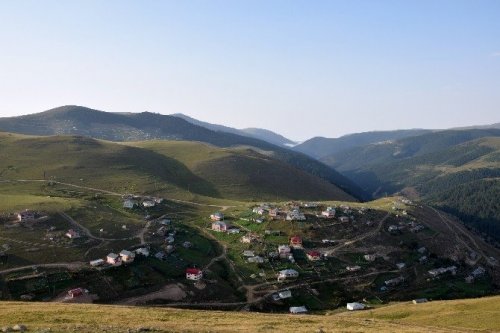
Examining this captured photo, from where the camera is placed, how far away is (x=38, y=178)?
182875 mm

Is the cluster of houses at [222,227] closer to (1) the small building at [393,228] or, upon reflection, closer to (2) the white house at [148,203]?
(2) the white house at [148,203]

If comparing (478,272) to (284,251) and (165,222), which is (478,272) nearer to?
(284,251)

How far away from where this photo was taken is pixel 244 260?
12456cm

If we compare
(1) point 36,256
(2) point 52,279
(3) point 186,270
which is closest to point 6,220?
(1) point 36,256

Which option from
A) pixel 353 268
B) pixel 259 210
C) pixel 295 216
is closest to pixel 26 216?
pixel 259 210

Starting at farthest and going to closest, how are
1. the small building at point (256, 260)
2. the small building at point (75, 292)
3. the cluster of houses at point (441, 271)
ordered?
1. the cluster of houses at point (441, 271)
2. the small building at point (256, 260)
3. the small building at point (75, 292)

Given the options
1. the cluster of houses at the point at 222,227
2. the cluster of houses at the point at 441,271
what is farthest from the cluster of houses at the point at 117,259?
the cluster of houses at the point at 441,271

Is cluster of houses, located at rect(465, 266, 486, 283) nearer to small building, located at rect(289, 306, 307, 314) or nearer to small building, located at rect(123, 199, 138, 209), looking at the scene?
small building, located at rect(289, 306, 307, 314)

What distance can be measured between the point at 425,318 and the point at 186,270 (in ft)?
181

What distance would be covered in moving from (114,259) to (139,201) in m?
52.5

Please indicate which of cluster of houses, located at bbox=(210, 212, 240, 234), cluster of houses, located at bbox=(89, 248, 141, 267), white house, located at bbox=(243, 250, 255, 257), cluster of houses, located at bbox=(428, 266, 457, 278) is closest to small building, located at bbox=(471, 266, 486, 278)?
cluster of houses, located at bbox=(428, 266, 457, 278)

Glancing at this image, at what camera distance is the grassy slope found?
57906 millimetres

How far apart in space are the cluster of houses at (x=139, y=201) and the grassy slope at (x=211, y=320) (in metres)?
79.3

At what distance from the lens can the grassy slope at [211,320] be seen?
57.9m
